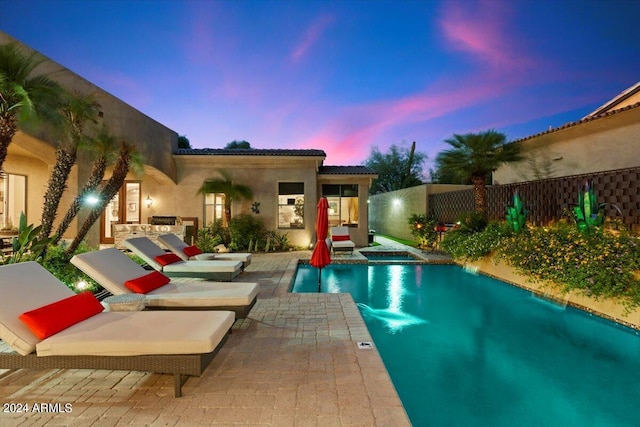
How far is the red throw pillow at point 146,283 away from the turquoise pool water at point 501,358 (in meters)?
3.32

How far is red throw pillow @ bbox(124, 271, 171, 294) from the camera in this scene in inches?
174

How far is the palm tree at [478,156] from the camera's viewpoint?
10656 mm

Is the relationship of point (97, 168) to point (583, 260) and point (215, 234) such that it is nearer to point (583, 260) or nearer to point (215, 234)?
point (215, 234)

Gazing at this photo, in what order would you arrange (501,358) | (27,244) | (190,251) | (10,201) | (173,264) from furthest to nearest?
(10,201) → (190,251) → (173,264) → (27,244) → (501,358)

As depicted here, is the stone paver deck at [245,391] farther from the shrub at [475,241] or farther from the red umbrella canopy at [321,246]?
the shrub at [475,241]

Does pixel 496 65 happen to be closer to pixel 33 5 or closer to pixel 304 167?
pixel 304 167

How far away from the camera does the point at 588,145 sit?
1012 cm

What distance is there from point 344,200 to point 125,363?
1266 centimetres

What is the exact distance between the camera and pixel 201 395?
2891 mm

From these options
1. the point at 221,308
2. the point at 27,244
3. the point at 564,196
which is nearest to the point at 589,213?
the point at 564,196

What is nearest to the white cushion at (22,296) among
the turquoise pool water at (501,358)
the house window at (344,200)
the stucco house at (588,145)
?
the turquoise pool water at (501,358)

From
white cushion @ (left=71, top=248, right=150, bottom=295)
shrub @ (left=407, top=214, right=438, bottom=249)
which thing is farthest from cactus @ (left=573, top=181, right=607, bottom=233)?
white cushion @ (left=71, top=248, right=150, bottom=295)

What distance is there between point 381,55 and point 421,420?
1699cm

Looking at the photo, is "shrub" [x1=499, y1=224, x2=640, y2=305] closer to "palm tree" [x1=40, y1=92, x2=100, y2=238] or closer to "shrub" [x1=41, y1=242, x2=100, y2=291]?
"shrub" [x1=41, y1=242, x2=100, y2=291]
